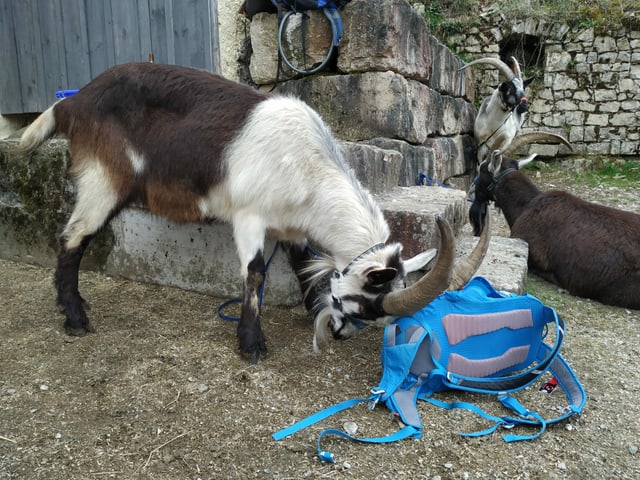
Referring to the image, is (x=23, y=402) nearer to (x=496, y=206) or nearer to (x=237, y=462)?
(x=237, y=462)

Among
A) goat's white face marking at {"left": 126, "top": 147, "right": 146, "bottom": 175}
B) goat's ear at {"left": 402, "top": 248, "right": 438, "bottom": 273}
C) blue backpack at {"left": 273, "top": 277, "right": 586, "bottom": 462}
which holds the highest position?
goat's white face marking at {"left": 126, "top": 147, "right": 146, "bottom": 175}

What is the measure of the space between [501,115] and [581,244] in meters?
5.27

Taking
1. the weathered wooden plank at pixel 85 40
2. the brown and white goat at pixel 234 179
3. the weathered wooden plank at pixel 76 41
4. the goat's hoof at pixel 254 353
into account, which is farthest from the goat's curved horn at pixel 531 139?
the weathered wooden plank at pixel 76 41

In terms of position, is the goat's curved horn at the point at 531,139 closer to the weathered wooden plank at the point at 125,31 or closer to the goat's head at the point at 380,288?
the goat's head at the point at 380,288

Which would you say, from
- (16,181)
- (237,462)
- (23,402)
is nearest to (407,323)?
(237,462)

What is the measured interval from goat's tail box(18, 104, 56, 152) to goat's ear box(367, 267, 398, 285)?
249 cm

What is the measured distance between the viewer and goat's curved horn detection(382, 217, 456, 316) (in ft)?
7.86

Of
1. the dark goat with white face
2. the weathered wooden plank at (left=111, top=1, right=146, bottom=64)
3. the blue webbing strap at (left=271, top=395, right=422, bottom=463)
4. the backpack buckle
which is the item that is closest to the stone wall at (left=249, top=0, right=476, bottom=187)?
the weathered wooden plank at (left=111, top=1, right=146, bottom=64)

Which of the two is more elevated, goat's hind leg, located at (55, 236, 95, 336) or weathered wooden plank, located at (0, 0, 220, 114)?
weathered wooden plank, located at (0, 0, 220, 114)

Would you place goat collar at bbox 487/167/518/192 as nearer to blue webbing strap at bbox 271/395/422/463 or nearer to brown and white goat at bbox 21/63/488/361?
brown and white goat at bbox 21/63/488/361

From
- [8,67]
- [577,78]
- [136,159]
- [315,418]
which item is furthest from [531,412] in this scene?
[577,78]

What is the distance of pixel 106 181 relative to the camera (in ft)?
11.3

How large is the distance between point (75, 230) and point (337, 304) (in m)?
1.86

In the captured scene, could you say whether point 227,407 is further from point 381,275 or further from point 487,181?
point 487,181
